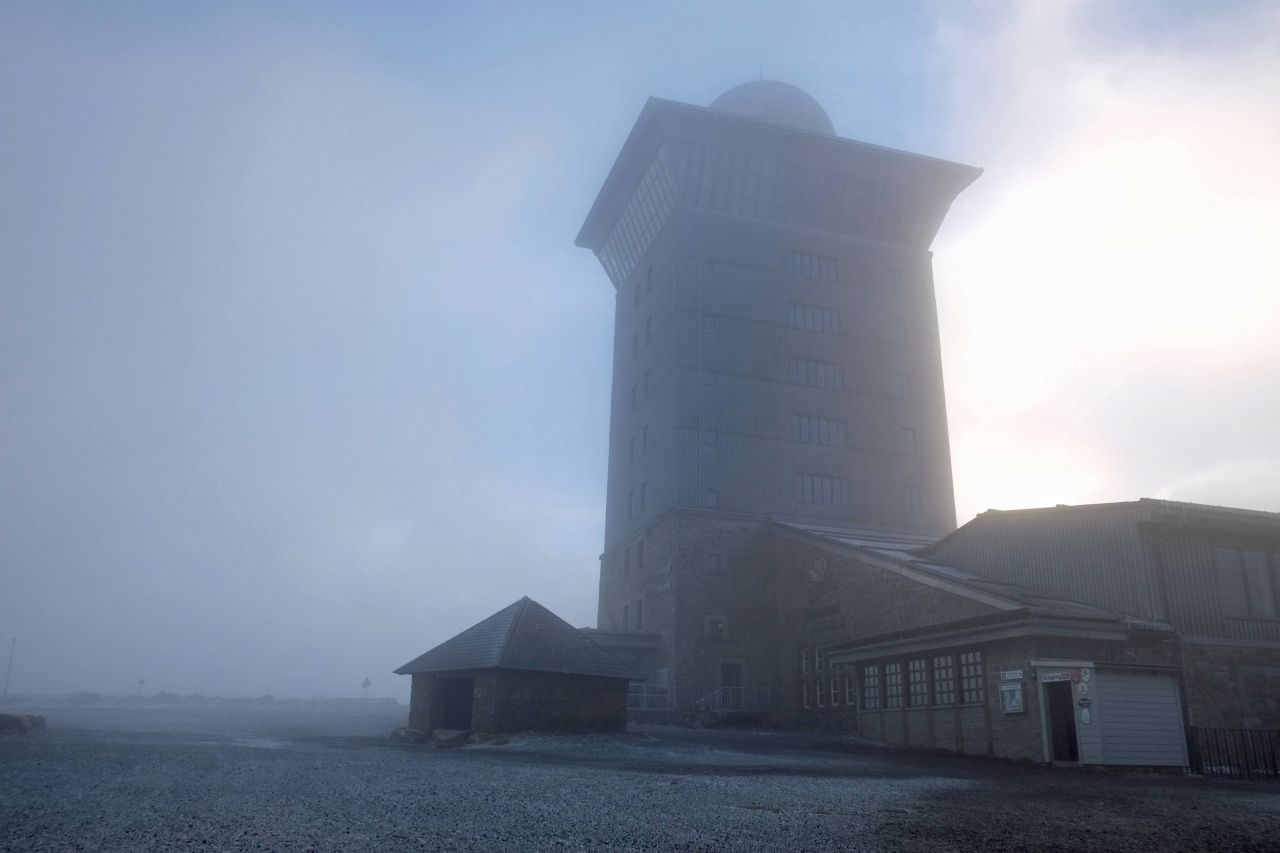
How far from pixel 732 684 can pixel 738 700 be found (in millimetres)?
826

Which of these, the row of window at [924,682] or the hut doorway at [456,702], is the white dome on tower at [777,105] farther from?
the hut doorway at [456,702]

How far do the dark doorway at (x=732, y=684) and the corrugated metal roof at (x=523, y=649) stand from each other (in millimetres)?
14490

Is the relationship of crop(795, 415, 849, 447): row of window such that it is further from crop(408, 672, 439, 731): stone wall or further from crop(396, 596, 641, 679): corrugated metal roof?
crop(408, 672, 439, 731): stone wall

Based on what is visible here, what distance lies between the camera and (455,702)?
28344 mm

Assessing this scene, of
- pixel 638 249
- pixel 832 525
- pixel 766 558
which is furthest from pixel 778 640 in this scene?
pixel 638 249

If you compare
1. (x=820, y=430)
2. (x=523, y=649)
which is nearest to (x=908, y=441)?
(x=820, y=430)

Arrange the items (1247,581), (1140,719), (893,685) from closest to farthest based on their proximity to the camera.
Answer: (1140,719)
(1247,581)
(893,685)

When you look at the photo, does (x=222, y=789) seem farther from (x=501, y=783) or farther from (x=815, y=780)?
(x=815, y=780)

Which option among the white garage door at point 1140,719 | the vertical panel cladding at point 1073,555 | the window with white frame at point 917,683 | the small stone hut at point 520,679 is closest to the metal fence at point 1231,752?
the white garage door at point 1140,719

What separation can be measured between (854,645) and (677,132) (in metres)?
30.0

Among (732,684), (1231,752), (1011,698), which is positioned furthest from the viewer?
(732,684)

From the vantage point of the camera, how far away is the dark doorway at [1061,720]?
20819mm

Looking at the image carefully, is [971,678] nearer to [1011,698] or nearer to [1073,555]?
[1011,698]

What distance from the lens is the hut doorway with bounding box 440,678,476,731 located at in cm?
2750
